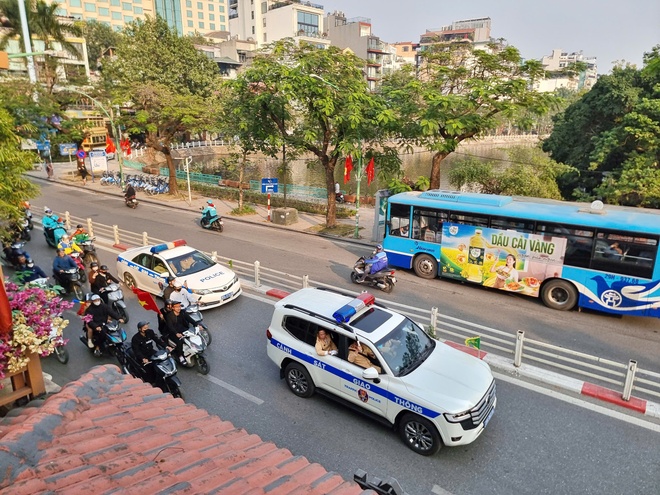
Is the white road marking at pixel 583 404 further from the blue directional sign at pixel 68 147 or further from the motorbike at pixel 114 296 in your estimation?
the blue directional sign at pixel 68 147

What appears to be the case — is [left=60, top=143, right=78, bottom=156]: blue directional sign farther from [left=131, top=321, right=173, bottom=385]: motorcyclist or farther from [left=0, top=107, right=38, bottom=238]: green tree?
[left=131, top=321, right=173, bottom=385]: motorcyclist

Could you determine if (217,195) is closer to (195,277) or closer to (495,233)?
(195,277)

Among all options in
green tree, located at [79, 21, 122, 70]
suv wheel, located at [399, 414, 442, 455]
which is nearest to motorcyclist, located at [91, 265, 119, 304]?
suv wheel, located at [399, 414, 442, 455]

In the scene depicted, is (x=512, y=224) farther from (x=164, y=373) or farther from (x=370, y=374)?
(x=164, y=373)

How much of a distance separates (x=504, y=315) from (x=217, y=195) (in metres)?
24.5

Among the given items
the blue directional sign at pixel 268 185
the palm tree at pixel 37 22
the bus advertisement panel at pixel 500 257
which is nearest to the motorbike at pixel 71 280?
the bus advertisement panel at pixel 500 257

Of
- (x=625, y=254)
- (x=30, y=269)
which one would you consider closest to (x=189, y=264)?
(x=30, y=269)

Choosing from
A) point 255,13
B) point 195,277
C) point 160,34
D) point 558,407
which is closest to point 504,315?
point 558,407

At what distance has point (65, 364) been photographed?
9.57m

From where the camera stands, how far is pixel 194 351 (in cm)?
900

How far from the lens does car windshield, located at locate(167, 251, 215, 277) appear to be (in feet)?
40.0

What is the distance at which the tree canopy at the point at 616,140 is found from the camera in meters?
20.3

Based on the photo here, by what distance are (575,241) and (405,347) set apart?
23.3ft

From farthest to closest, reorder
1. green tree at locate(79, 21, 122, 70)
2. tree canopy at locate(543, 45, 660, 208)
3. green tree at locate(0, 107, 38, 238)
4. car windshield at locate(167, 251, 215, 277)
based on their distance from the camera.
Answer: green tree at locate(79, 21, 122, 70) → tree canopy at locate(543, 45, 660, 208) → car windshield at locate(167, 251, 215, 277) → green tree at locate(0, 107, 38, 238)
